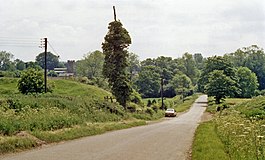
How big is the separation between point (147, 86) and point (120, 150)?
11539cm

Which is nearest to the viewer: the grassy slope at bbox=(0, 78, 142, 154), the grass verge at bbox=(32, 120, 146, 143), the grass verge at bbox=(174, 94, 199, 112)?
the grassy slope at bbox=(0, 78, 142, 154)

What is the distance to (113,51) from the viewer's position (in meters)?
50.3

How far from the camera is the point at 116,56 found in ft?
165

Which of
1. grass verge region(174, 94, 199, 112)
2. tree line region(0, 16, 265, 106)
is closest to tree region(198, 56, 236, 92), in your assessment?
tree line region(0, 16, 265, 106)

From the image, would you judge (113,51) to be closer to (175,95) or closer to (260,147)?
(260,147)

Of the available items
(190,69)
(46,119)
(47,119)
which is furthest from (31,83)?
(190,69)

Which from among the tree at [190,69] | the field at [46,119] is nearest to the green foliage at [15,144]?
the field at [46,119]

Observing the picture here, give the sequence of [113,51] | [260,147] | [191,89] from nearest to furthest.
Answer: [260,147] < [113,51] < [191,89]

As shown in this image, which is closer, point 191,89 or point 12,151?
point 12,151

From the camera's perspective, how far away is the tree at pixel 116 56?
4975 centimetres

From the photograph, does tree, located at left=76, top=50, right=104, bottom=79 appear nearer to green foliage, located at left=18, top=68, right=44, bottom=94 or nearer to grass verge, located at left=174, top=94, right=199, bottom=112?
grass verge, located at left=174, top=94, right=199, bottom=112

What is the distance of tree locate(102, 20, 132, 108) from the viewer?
49.8 meters

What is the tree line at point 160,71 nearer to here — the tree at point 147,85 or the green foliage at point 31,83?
the tree at point 147,85

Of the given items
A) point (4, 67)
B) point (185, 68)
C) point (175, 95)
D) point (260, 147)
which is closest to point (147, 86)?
point (175, 95)
